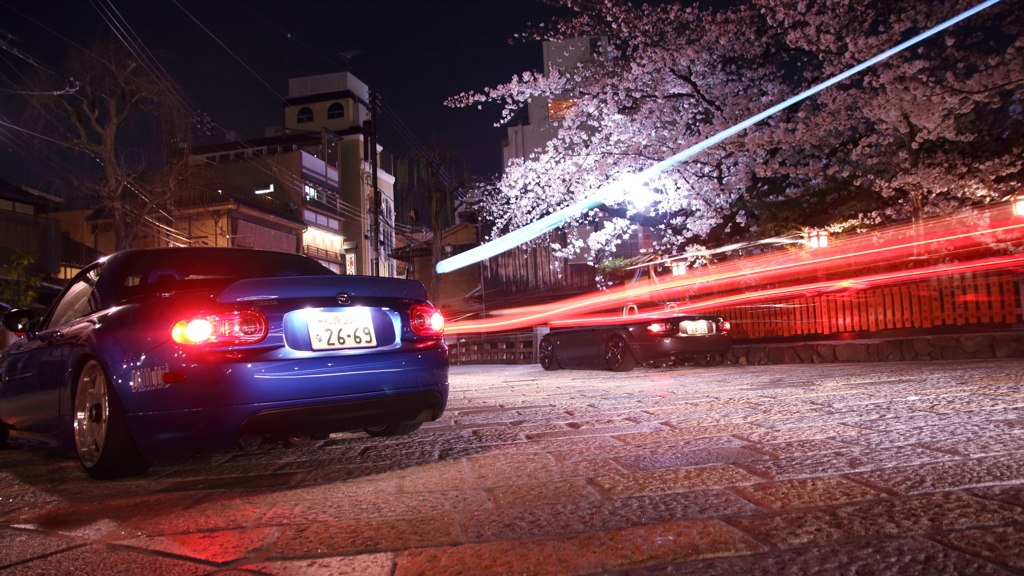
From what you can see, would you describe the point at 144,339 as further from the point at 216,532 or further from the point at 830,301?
the point at 830,301

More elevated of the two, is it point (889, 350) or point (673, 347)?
point (673, 347)

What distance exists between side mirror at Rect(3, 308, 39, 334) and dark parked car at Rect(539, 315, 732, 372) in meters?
9.09

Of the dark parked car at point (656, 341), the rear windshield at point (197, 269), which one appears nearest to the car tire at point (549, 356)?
the dark parked car at point (656, 341)

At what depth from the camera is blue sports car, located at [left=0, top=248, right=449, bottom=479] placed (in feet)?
11.2

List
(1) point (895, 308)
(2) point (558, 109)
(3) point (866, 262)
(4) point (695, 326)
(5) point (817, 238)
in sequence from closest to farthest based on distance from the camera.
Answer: (4) point (695, 326) → (1) point (895, 308) → (3) point (866, 262) → (5) point (817, 238) → (2) point (558, 109)

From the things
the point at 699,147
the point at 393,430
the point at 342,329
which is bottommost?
the point at 393,430

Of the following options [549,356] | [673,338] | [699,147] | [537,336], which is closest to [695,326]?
[673,338]

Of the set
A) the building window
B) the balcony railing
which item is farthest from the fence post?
the balcony railing

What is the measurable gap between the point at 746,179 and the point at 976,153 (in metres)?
4.28

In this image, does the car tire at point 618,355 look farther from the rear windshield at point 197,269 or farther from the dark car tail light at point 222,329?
the dark car tail light at point 222,329

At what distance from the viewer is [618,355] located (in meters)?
12.3

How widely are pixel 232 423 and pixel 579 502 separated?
190 centimetres

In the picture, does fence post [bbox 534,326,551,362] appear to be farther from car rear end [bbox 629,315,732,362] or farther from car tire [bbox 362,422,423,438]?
car tire [bbox 362,422,423,438]

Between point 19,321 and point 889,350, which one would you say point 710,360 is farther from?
point 19,321
